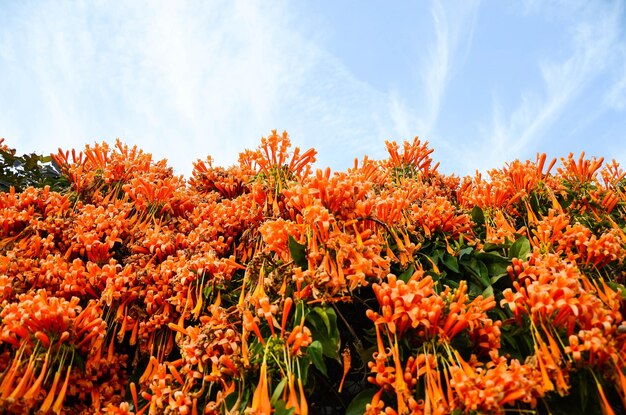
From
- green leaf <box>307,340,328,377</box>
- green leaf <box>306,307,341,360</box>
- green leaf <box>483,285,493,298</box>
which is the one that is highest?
green leaf <box>483,285,493,298</box>

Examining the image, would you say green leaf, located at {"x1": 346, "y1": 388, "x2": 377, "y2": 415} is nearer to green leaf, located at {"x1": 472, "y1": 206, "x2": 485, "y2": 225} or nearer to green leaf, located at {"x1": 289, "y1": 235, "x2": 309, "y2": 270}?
green leaf, located at {"x1": 289, "y1": 235, "x2": 309, "y2": 270}

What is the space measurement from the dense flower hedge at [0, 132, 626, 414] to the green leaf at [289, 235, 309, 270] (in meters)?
0.01

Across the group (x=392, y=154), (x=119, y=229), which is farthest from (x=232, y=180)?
(x=392, y=154)

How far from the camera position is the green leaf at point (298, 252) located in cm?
198

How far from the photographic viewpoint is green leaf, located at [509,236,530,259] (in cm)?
239

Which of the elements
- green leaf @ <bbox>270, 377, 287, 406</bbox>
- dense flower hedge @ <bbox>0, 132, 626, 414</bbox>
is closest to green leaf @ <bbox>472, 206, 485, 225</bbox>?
dense flower hedge @ <bbox>0, 132, 626, 414</bbox>

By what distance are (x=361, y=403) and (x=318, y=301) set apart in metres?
0.46

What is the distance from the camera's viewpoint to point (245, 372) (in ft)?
5.85

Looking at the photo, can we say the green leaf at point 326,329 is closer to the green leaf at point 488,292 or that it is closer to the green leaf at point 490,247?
the green leaf at point 488,292

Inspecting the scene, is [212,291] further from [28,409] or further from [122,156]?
[122,156]

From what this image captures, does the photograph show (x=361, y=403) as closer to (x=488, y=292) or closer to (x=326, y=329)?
(x=326, y=329)

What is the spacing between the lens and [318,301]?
189 centimetres

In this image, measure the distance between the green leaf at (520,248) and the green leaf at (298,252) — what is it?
126 centimetres

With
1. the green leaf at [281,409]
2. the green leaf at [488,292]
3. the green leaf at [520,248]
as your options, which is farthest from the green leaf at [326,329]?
the green leaf at [520,248]
